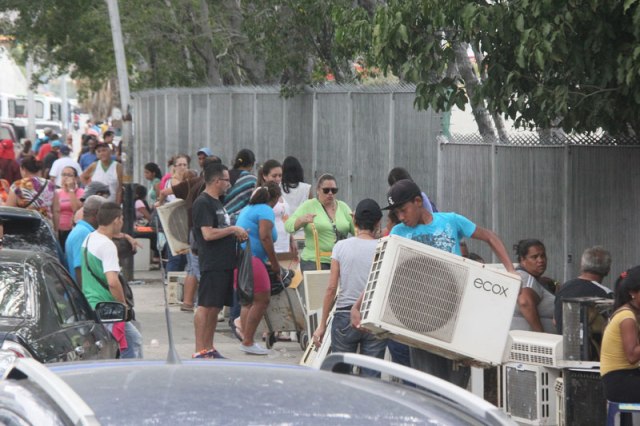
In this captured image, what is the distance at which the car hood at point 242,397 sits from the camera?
3326mm

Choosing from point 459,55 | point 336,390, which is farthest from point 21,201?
point 336,390

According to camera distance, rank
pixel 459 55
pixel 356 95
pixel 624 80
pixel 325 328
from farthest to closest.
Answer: pixel 356 95
pixel 459 55
pixel 624 80
pixel 325 328

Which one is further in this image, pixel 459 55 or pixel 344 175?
pixel 344 175

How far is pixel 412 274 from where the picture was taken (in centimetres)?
777

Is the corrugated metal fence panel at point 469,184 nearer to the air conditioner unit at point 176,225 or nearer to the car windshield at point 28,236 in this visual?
the air conditioner unit at point 176,225

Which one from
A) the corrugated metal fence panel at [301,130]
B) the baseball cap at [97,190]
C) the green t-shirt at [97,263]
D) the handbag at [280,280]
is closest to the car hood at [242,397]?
the green t-shirt at [97,263]

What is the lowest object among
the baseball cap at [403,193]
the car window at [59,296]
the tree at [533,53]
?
the car window at [59,296]

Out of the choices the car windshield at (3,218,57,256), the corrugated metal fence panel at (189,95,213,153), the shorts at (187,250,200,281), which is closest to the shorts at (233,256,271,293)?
the car windshield at (3,218,57,256)

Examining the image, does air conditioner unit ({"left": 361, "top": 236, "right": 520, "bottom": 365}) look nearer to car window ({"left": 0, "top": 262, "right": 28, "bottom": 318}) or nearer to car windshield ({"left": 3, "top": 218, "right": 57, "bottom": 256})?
car window ({"left": 0, "top": 262, "right": 28, "bottom": 318})

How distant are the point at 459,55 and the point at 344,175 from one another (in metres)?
4.01

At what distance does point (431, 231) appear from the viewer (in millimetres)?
8438

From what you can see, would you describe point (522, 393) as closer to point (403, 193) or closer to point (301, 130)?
point (403, 193)

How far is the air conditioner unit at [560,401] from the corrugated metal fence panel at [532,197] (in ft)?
9.66

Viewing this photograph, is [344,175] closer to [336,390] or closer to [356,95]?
[356,95]
